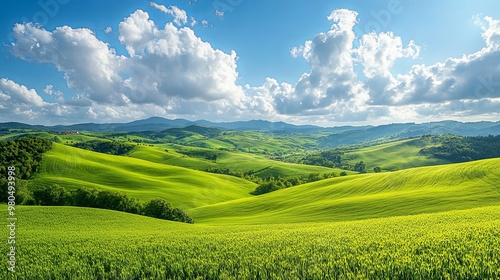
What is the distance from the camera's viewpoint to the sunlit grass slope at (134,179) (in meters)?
102

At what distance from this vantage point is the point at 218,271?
13.5 m

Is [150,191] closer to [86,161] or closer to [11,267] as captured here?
[86,161]

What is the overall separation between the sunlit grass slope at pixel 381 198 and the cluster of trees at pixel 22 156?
69.9 metres

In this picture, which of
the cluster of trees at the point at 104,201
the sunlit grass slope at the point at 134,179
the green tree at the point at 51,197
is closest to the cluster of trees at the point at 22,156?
the sunlit grass slope at the point at 134,179

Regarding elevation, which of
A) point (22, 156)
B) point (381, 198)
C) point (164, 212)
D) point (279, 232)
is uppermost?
Answer: point (22, 156)

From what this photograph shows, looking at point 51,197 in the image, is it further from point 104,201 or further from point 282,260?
point 282,260

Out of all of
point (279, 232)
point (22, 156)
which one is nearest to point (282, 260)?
point (279, 232)

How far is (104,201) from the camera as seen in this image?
75750mm

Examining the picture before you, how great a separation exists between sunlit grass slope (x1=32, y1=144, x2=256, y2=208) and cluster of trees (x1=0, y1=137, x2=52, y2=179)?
317 centimetres

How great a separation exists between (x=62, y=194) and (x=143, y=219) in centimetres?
5045

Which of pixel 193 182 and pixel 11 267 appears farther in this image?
pixel 193 182

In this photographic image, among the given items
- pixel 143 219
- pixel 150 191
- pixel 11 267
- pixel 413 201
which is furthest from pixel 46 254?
pixel 150 191

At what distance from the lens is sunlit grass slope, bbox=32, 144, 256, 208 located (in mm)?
101812

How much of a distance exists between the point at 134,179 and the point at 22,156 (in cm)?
4381
